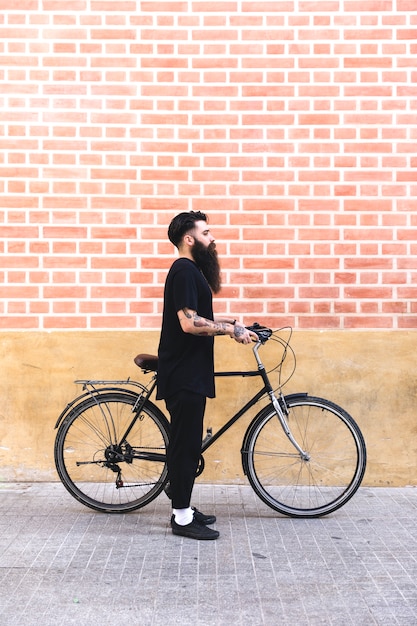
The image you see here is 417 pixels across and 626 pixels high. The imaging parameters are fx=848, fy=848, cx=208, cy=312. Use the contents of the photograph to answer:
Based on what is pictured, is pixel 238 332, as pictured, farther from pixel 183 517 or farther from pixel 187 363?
pixel 183 517

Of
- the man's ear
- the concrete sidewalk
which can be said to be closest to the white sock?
the concrete sidewalk

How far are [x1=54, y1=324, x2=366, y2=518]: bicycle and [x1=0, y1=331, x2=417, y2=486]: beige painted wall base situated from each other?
1.84 feet

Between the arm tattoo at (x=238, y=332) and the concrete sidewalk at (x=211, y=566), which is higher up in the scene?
the arm tattoo at (x=238, y=332)

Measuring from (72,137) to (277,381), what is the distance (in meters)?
2.26

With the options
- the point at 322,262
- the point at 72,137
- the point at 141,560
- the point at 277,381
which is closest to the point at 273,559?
the point at 141,560

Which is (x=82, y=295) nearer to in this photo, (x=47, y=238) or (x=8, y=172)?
(x=47, y=238)

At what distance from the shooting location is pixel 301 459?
534cm

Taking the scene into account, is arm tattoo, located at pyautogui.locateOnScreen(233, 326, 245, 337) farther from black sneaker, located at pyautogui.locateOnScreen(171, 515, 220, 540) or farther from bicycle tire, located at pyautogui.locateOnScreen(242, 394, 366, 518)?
black sneaker, located at pyautogui.locateOnScreen(171, 515, 220, 540)

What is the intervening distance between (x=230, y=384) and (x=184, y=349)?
1.20 meters

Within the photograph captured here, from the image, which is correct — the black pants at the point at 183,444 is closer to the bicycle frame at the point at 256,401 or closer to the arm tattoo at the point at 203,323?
the bicycle frame at the point at 256,401

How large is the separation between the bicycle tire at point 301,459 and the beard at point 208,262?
2.78ft

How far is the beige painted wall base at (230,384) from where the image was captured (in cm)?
604

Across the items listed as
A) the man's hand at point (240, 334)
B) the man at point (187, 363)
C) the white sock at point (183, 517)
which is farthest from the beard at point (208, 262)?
the white sock at point (183, 517)

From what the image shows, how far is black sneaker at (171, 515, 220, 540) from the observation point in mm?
4820
